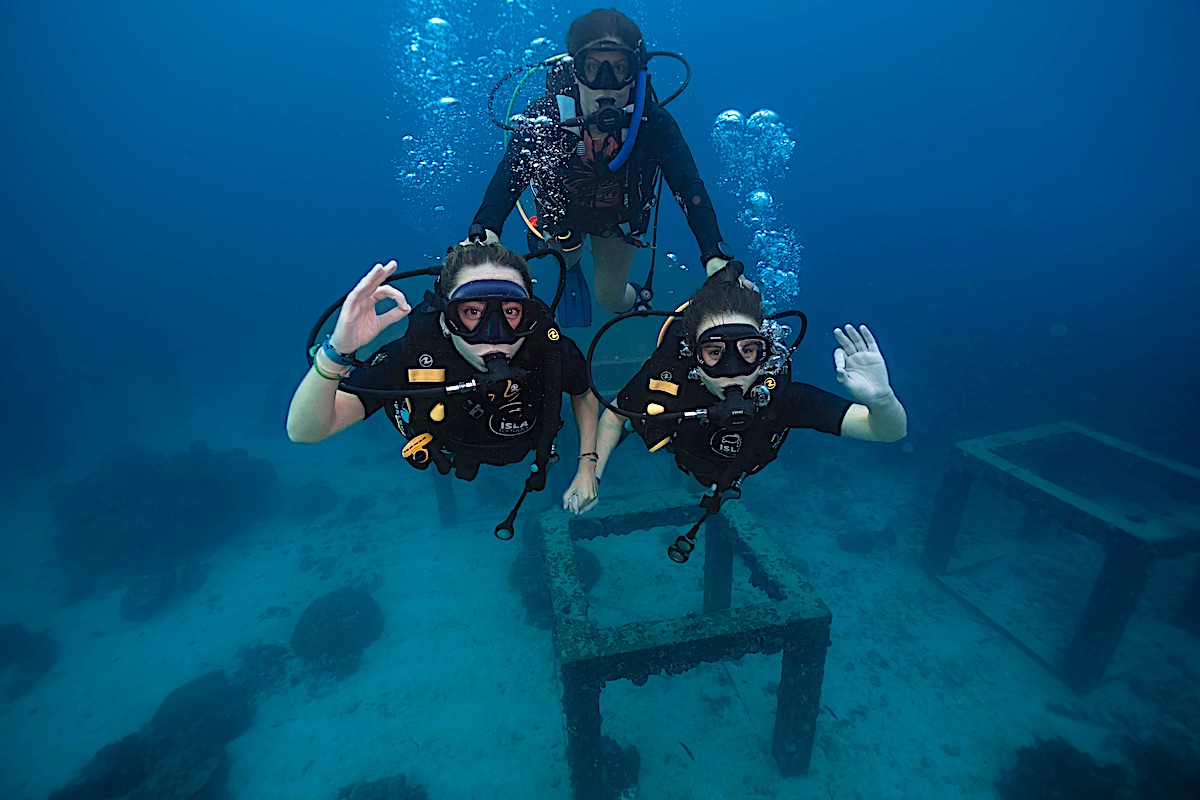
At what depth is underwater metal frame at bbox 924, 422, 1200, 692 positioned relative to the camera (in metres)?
6.59

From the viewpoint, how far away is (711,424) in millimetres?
2955

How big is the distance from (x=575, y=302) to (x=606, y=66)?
2.44 metres

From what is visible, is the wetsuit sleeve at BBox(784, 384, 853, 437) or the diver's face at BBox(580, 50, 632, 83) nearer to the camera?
the wetsuit sleeve at BBox(784, 384, 853, 437)

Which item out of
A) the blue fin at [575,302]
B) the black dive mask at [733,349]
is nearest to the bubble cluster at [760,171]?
the blue fin at [575,302]

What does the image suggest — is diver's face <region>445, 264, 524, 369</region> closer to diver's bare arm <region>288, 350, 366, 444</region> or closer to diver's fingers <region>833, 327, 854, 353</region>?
diver's bare arm <region>288, 350, 366, 444</region>

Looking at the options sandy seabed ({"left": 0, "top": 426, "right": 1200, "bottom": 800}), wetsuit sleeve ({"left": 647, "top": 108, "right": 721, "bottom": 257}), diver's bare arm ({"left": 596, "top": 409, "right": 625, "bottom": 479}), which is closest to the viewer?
diver's bare arm ({"left": 596, "top": 409, "right": 625, "bottom": 479})

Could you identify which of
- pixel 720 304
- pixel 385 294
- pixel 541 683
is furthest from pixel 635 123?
pixel 541 683

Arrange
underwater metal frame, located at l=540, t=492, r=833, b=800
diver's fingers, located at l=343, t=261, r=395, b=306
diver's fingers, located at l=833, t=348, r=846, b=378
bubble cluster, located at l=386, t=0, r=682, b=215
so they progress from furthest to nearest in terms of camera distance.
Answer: bubble cluster, located at l=386, t=0, r=682, b=215 < underwater metal frame, located at l=540, t=492, r=833, b=800 < diver's fingers, located at l=833, t=348, r=846, b=378 < diver's fingers, located at l=343, t=261, r=395, b=306

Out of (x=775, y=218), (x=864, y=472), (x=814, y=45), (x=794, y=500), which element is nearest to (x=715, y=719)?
(x=794, y=500)

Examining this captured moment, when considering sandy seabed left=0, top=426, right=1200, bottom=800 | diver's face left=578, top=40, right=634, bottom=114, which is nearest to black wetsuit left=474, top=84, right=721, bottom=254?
diver's face left=578, top=40, right=634, bottom=114

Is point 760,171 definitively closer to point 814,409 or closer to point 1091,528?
point 1091,528

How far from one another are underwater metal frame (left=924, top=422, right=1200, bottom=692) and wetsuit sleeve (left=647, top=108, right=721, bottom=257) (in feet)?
24.7

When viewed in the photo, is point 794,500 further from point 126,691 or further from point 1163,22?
point 1163,22

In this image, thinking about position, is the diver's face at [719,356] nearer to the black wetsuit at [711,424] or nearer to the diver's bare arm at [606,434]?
the black wetsuit at [711,424]
